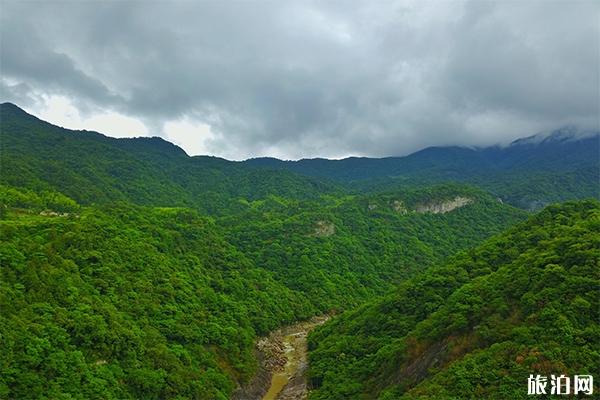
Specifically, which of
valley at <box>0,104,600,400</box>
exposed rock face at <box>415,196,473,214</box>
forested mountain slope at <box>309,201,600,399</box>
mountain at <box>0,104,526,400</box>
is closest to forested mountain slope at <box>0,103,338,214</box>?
mountain at <box>0,104,526,400</box>

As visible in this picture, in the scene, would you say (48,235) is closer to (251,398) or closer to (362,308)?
(251,398)

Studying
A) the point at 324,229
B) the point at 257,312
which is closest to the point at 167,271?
the point at 257,312

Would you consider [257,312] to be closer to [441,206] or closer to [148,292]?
[148,292]

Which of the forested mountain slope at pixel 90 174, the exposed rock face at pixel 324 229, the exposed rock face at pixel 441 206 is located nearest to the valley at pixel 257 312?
the forested mountain slope at pixel 90 174

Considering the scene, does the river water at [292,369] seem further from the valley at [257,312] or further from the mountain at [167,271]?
the mountain at [167,271]

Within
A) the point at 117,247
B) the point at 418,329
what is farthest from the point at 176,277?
the point at 418,329

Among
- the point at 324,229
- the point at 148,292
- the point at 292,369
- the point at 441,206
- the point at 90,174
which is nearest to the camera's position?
the point at 148,292
